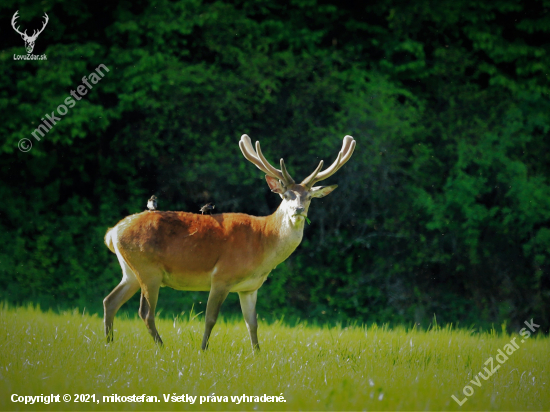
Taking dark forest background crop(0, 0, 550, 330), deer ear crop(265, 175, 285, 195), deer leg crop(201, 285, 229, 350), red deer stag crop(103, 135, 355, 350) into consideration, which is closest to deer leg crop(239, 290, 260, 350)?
red deer stag crop(103, 135, 355, 350)

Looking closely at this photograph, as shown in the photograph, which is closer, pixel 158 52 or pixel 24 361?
pixel 24 361

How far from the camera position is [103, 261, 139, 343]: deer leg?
19.5 feet

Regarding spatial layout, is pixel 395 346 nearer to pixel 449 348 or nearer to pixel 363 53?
pixel 449 348

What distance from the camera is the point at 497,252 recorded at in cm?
998

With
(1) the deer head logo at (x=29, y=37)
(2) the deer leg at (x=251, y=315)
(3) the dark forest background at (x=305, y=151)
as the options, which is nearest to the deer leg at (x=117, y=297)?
(2) the deer leg at (x=251, y=315)

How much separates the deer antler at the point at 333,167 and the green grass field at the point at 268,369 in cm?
154

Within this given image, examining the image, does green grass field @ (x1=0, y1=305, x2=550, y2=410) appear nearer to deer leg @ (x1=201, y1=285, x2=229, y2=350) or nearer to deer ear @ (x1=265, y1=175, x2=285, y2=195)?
deer leg @ (x1=201, y1=285, x2=229, y2=350)

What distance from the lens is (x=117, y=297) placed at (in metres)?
6.01

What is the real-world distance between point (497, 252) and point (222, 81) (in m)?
5.00

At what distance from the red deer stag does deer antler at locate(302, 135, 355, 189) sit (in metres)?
0.01

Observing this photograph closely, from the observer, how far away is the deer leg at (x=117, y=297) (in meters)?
5.94

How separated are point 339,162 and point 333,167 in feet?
0.25

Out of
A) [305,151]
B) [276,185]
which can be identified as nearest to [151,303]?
[276,185]

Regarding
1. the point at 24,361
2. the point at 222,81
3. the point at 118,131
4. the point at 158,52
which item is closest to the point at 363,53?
the point at 222,81
